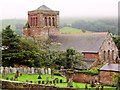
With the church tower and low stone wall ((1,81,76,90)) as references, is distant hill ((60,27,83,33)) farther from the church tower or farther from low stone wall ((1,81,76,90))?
low stone wall ((1,81,76,90))

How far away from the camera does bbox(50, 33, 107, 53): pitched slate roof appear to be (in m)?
56.2

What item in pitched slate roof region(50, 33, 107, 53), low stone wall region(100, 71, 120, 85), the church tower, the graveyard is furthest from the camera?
the church tower

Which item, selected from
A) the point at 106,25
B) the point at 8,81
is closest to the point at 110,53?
the point at 8,81

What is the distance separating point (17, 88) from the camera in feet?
118

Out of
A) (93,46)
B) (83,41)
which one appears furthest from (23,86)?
(83,41)

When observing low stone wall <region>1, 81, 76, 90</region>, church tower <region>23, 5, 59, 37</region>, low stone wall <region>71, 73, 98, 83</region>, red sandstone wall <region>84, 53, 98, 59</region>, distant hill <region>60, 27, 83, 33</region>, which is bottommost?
distant hill <region>60, 27, 83, 33</region>

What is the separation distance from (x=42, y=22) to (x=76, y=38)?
6718mm

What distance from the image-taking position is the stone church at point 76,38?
183 ft

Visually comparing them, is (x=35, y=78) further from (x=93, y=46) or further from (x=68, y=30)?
(x=68, y=30)

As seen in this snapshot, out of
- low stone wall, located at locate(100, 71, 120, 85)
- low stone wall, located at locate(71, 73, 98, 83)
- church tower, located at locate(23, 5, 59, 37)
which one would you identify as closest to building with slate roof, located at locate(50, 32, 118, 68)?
church tower, located at locate(23, 5, 59, 37)

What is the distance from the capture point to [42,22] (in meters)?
63.3

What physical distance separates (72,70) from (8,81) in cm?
1129

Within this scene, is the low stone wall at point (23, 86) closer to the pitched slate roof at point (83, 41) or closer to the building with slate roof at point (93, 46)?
the building with slate roof at point (93, 46)

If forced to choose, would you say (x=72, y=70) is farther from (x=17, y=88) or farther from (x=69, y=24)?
(x=69, y=24)
